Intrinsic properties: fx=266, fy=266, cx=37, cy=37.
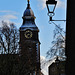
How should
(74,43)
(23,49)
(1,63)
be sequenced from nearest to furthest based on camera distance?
(74,43), (1,63), (23,49)

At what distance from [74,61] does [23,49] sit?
28.7m

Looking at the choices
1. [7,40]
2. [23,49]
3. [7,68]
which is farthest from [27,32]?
[7,68]

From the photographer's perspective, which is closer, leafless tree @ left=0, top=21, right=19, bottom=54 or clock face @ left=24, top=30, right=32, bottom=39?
leafless tree @ left=0, top=21, right=19, bottom=54

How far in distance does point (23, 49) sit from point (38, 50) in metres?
35.3

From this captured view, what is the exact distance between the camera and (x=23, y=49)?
118ft

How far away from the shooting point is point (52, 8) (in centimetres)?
874

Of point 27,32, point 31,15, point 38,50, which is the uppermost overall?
point 31,15

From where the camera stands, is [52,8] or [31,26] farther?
[31,26]

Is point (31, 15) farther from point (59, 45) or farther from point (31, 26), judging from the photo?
point (59, 45)

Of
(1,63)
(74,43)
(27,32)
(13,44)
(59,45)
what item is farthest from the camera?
(27,32)

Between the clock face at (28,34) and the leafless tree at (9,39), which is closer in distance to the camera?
the leafless tree at (9,39)

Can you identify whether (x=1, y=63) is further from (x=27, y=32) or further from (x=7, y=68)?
(x=27, y=32)

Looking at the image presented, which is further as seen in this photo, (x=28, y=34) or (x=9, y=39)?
(x=28, y=34)

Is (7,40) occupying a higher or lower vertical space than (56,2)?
lower
